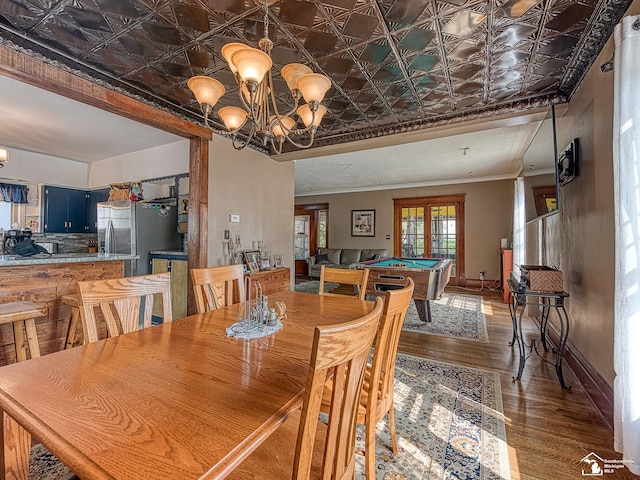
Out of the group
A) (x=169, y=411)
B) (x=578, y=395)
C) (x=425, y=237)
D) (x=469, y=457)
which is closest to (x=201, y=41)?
(x=169, y=411)

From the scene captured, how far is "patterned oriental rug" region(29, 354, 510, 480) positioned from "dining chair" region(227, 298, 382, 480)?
768 millimetres

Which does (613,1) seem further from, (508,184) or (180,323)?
(508,184)

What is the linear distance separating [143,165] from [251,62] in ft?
12.6

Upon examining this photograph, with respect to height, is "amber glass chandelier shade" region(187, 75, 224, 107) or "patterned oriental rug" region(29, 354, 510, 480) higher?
"amber glass chandelier shade" region(187, 75, 224, 107)

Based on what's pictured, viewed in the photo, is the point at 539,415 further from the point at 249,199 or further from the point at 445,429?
the point at 249,199

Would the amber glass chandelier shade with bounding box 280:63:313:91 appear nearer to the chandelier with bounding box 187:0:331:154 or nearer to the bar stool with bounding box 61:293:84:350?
the chandelier with bounding box 187:0:331:154

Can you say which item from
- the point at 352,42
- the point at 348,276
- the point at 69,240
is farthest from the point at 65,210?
the point at 352,42

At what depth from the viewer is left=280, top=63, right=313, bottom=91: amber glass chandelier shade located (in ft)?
5.57

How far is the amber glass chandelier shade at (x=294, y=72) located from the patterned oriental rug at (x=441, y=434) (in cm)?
222

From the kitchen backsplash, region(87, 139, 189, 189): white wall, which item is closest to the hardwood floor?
region(87, 139, 189, 189): white wall

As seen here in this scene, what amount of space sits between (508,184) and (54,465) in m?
8.04

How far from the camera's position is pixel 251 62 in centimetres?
143

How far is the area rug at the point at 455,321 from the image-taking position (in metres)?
3.55

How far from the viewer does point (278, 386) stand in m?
0.87
